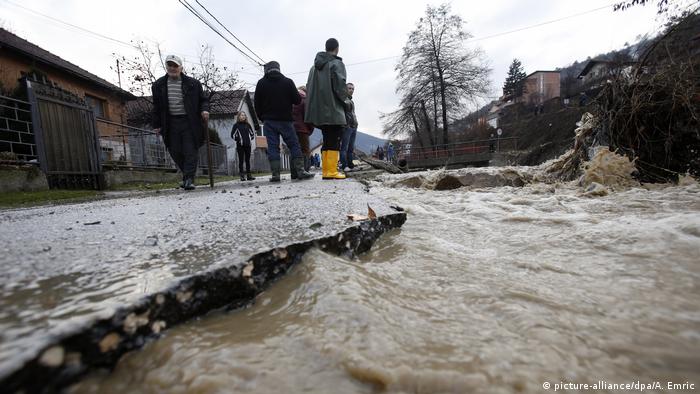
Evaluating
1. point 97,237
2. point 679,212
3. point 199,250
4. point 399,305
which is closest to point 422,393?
point 399,305

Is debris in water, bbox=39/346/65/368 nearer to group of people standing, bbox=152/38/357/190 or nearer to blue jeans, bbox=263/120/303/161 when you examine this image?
group of people standing, bbox=152/38/357/190

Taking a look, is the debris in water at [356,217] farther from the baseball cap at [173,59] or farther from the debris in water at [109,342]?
the baseball cap at [173,59]

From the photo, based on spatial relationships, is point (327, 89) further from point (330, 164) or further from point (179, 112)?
point (179, 112)

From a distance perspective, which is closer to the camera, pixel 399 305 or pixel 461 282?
pixel 399 305

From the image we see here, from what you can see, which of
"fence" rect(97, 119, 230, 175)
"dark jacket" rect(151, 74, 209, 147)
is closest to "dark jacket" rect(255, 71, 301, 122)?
"dark jacket" rect(151, 74, 209, 147)

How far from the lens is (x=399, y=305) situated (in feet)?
2.75

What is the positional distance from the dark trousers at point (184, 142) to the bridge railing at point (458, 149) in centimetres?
1935

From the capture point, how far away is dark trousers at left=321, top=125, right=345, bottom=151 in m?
5.07

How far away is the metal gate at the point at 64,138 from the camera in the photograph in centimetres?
546

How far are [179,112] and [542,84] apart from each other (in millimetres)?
67799

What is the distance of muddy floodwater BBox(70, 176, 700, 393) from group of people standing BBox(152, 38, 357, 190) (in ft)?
12.8

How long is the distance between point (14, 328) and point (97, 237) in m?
0.82

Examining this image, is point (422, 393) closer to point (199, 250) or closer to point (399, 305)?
point (399, 305)

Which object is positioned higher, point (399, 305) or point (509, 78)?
point (509, 78)
